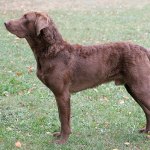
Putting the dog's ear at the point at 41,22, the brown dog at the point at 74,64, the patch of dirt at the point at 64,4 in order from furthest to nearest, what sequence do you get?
the patch of dirt at the point at 64,4, the brown dog at the point at 74,64, the dog's ear at the point at 41,22

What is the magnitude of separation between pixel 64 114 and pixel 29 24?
4.07 feet

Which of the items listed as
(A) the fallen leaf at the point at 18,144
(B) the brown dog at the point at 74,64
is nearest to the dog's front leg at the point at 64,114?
(B) the brown dog at the point at 74,64

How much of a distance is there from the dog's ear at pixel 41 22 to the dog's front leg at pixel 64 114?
2.86 feet

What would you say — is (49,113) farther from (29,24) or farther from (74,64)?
(29,24)

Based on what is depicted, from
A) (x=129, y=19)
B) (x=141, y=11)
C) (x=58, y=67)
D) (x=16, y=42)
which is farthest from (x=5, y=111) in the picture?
(x=141, y=11)

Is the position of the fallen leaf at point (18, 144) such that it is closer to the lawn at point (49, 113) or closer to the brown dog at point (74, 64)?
the lawn at point (49, 113)

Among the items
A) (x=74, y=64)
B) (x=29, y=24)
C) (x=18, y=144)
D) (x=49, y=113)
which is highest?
(x=29, y=24)

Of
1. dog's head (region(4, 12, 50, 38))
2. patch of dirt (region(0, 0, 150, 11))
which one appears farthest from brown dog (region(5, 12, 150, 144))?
patch of dirt (region(0, 0, 150, 11))

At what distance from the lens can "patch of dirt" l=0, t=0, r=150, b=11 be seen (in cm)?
1962

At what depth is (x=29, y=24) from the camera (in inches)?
215

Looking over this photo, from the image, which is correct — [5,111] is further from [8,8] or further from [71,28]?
[8,8]

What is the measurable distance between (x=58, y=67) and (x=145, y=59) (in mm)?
1144

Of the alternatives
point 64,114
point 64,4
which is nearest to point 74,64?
point 64,114

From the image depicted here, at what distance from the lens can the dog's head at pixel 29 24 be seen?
17.6 feet
